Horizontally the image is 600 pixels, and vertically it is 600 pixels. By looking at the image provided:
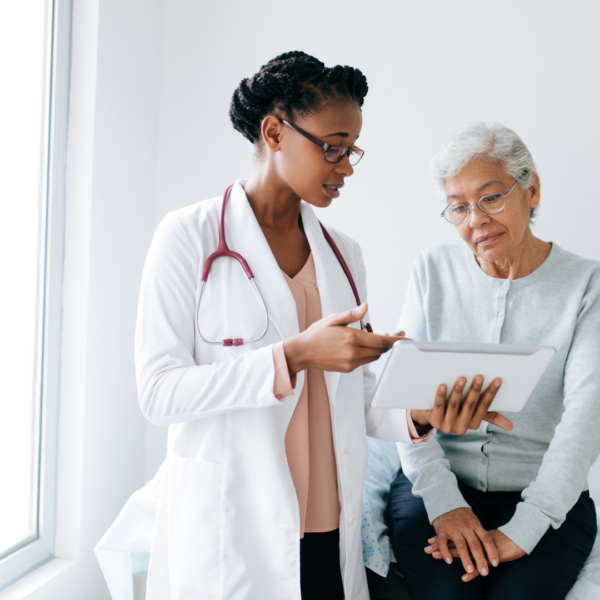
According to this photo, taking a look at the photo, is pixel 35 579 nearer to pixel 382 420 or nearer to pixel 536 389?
pixel 382 420

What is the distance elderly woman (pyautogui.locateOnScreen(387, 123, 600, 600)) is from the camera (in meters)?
1.21

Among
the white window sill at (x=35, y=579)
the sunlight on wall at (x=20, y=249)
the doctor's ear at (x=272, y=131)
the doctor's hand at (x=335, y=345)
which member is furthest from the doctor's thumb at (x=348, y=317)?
the white window sill at (x=35, y=579)

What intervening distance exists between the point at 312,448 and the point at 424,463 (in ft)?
Answer: 1.37

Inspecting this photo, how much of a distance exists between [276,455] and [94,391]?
103 centimetres

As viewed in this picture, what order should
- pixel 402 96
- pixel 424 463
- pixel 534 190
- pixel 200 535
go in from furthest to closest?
pixel 402 96 → pixel 534 190 → pixel 424 463 → pixel 200 535

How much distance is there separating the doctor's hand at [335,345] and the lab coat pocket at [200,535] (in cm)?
28

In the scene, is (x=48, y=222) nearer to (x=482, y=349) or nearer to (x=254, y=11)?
(x=254, y=11)

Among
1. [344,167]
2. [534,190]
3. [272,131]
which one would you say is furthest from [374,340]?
[534,190]

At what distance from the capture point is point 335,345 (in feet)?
3.04

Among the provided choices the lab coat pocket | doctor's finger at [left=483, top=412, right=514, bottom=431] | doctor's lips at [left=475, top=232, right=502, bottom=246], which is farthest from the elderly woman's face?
the lab coat pocket

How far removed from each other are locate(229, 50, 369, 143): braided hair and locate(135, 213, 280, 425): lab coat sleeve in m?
0.33

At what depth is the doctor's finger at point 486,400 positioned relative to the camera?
1032 mm

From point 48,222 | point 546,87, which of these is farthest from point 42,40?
point 546,87

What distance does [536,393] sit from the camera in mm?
1447
